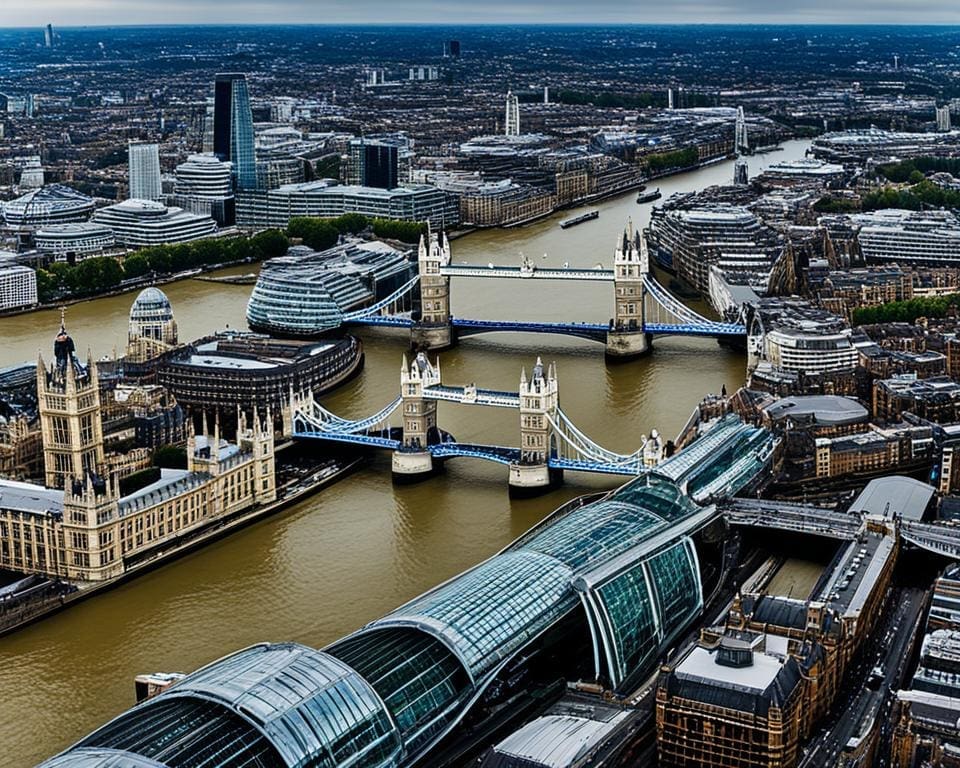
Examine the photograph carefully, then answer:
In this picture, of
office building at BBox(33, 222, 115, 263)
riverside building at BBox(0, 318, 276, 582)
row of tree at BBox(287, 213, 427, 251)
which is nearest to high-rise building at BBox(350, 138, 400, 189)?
row of tree at BBox(287, 213, 427, 251)

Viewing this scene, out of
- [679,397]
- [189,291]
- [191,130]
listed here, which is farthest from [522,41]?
[679,397]

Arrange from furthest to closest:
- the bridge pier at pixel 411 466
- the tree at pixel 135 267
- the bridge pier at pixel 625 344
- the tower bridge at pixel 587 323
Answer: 1. the tree at pixel 135 267
2. the tower bridge at pixel 587 323
3. the bridge pier at pixel 625 344
4. the bridge pier at pixel 411 466

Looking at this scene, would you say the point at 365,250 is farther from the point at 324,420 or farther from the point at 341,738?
the point at 341,738

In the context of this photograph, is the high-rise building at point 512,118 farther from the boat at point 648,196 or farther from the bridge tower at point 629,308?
the bridge tower at point 629,308

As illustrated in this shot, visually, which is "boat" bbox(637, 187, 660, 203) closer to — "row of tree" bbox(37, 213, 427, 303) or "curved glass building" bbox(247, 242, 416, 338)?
"row of tree" bbox(37, 213, 427, 303)

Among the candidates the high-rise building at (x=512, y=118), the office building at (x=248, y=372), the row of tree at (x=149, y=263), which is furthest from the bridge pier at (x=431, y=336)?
the high-rise building at (x=512, y=118)

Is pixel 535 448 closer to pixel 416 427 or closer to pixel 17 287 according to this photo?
pixel 416 427
